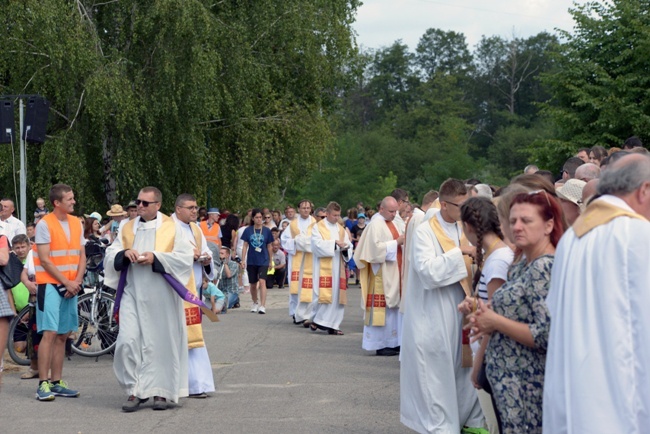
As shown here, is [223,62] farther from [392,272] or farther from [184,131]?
[392,272]

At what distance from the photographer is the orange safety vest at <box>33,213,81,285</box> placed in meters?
10.5

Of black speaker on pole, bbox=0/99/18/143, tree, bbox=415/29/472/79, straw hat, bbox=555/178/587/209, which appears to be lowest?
straw hat, bbox=555/178/587/209

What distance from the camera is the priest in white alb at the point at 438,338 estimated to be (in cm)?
795

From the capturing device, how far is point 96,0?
27.9 m

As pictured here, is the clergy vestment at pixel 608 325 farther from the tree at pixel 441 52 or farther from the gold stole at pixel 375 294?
the tree at pixel 441 52

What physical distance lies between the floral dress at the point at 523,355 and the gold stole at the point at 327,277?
11.8 m

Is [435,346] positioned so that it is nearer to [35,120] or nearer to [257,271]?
[35,120]

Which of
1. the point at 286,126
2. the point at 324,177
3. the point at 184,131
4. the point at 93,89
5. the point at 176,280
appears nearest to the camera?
the point at 176,280

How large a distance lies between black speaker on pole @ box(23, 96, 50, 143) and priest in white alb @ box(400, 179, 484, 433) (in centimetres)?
1153

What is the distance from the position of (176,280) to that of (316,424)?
1.97m

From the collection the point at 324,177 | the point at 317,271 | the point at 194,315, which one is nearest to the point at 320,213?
the point at 317,271

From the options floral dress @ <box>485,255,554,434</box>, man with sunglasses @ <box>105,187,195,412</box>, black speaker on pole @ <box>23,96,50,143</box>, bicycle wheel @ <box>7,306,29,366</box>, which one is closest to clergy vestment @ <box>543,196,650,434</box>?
floral dress @ <box>485,255,554,434</box>

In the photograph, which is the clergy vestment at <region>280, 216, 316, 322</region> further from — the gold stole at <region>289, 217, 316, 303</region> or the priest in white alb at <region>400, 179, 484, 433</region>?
the priest in white alb at <region>400, 179, 484, 433</region>

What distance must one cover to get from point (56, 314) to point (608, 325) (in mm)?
7289
